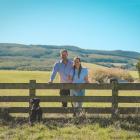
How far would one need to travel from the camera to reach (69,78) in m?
13.9

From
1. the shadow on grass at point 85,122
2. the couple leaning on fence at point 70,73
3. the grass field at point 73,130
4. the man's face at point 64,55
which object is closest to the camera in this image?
the grass field at point 73,130

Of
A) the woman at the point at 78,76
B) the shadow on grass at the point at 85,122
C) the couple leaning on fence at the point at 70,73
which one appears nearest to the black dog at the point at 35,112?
the shadow on grass at the point at 85,122

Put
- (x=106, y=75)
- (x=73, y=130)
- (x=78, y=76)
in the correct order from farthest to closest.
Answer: (x=106, y=75) < (x=78, y=76) < (x=73, y=130)

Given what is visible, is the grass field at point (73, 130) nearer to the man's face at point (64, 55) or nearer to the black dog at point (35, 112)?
the black dog at point (35, 112)

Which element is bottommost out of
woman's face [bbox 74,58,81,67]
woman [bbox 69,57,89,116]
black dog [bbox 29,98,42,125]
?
black dog [bbox 29,98,42,125]

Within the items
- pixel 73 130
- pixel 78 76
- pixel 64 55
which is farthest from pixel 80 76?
pixel 73 130

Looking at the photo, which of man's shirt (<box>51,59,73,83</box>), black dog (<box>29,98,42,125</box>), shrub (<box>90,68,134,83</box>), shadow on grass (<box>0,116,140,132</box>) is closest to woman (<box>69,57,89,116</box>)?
man's shirt (<box>51,59,73,83</box>)

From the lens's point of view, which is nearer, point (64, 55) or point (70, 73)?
point (64, 55)

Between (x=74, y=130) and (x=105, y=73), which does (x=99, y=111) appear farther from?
(x=105, y=73)

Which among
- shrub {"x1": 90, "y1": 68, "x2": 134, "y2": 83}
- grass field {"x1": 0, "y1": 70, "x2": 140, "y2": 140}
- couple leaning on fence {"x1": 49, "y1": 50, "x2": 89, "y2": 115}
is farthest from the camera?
shrub {"x1": 90, "y1": 68, "x2": 134, "y2": 83}

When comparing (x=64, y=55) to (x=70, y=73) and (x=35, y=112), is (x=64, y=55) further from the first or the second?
(x=35, y=112)

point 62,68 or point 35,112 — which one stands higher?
point 62,68

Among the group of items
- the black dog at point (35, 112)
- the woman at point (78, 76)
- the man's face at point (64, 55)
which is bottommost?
the black dog at point (35, 112)

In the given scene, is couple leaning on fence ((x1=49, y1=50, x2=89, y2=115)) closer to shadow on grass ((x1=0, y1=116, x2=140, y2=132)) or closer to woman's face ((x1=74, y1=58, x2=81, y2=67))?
woman's face ((x1=74, y1=58, x2=81, y2=67))
